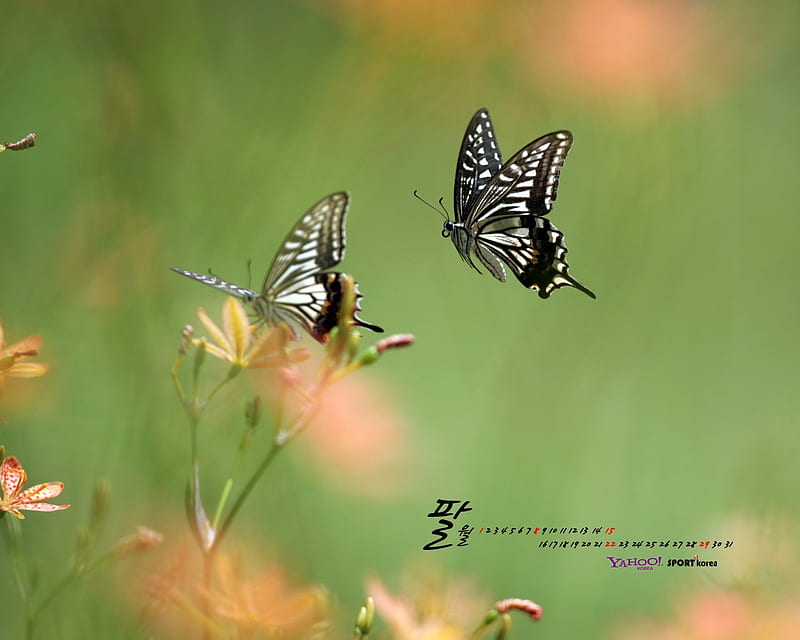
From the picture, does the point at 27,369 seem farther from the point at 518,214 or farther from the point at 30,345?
the point at 518,214

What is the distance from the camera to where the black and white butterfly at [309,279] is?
0.92 feet

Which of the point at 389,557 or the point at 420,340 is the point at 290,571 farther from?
the point at 420,340

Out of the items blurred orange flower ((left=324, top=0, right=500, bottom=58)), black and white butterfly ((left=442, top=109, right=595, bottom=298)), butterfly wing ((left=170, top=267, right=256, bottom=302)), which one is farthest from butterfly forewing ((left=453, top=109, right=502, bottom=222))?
blurred orange flower ((left=324, top=0, right=500, bottom=58))

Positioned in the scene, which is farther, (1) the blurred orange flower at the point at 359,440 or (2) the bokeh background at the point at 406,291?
(1) the blurred orange flower at the point at 359,440

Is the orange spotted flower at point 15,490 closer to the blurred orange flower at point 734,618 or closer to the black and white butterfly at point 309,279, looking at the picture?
the black and white butterfly at point 309,279

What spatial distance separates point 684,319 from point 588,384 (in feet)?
2.03

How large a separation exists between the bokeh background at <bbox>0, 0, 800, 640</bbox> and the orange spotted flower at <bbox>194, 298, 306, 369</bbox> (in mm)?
106

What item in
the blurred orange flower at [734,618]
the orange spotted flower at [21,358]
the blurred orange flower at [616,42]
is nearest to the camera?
the orange spotted flower at [21,358]

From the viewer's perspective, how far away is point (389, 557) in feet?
3.00

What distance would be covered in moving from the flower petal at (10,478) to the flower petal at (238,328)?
70 mm

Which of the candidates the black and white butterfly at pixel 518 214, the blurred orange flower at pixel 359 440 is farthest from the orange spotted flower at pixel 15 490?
the blurred orange flower at pixel 359 440

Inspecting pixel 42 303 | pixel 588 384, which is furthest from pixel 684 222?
pixel 42 303

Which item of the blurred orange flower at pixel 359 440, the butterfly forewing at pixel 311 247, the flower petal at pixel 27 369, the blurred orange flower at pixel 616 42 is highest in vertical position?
the blurred orange flower at pixel 616 42

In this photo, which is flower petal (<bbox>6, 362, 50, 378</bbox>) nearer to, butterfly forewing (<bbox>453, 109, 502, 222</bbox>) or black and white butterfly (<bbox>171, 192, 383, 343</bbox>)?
black and white butterfly (<bbox>171, 192, 383, 343</bbox>)
